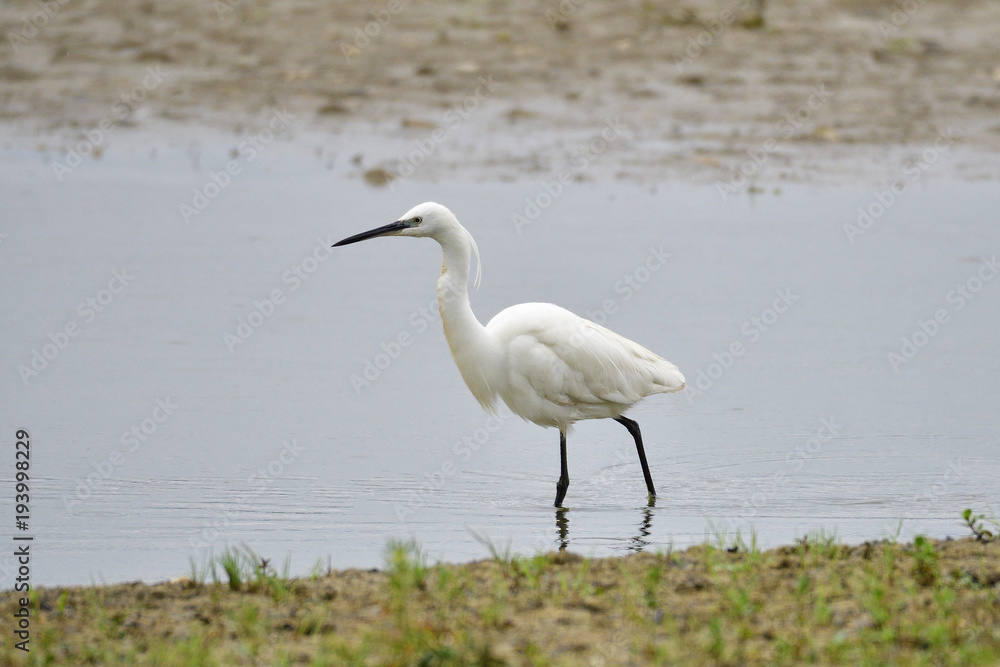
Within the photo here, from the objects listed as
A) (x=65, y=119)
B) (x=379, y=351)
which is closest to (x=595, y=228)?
(x=379, y=351)

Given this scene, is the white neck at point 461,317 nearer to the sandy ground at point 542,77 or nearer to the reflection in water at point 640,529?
the reflection in water at point 640,529

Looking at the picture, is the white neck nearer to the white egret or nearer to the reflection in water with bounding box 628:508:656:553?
the white egret

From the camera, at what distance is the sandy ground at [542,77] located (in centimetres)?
1374

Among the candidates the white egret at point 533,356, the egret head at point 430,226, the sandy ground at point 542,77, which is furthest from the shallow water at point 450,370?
the sandy ground at point 542,77

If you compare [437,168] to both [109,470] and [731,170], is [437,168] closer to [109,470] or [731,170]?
[731,170]

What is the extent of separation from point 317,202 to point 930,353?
5.72m

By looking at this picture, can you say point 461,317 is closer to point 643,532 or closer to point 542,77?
point 643,532

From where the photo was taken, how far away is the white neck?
629cm

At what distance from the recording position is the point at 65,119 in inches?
581

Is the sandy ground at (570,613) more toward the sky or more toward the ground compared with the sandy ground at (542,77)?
more toward the ground

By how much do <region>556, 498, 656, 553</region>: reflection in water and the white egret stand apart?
11 cm

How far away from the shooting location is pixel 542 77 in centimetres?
1585

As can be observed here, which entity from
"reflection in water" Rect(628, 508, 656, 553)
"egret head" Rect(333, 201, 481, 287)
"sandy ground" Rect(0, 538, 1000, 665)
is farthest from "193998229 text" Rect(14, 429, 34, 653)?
"reflection in water" Rect(628, 508, 656, 553)

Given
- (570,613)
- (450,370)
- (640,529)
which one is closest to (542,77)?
(450,370)
